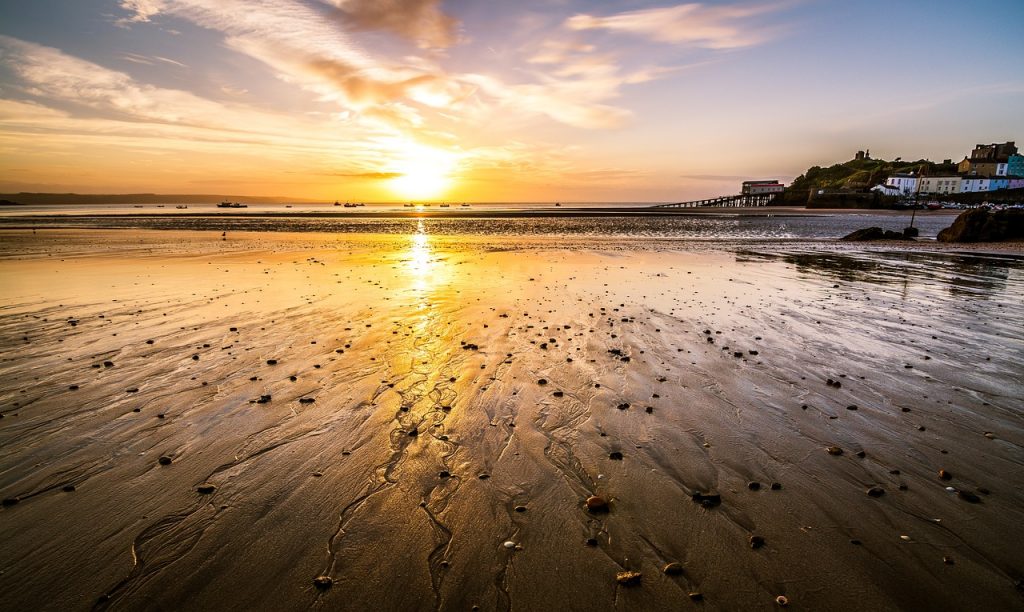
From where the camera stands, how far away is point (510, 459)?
211 inches

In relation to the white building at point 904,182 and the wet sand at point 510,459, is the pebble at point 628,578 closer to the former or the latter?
the wet sand at point 510,459

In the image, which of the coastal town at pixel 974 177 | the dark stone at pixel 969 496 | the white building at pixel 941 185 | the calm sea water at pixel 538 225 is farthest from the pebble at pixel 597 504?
the white building at pixel 941 185

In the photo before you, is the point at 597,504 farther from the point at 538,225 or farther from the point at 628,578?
the point at 538,225

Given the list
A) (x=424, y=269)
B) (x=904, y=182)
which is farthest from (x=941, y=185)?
(x=424, y=269)

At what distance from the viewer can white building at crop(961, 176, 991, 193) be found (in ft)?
482

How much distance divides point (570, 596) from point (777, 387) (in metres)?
5.70

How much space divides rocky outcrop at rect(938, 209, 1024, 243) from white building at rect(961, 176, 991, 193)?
6629 inches

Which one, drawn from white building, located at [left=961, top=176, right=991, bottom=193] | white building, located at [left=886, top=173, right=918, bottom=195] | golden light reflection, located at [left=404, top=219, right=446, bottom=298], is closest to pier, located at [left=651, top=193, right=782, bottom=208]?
white building, located at [left=886, top=173, right=918, bottom=195]

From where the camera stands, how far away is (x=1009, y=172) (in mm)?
158375

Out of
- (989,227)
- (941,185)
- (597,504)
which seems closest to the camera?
(597,504)

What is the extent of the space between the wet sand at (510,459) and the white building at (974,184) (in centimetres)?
20281

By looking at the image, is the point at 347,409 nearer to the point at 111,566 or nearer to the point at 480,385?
the point at 480,385

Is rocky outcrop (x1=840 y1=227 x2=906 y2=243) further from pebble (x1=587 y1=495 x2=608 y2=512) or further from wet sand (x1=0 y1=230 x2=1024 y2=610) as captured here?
pebble (x1=587 y1=495 x2=608 y2=512)

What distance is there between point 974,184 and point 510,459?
8621 inches
